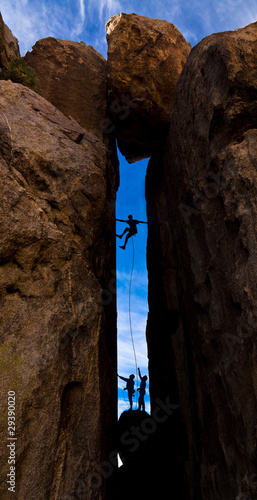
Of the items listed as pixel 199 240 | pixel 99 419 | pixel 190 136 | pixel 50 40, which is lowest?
pixel 99 419

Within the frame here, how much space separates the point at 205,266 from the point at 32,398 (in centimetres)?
360

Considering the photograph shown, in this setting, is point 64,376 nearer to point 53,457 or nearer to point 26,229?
point 53,457

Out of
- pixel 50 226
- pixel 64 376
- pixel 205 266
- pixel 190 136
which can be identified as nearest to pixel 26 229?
pixel 50 226

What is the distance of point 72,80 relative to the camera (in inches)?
341

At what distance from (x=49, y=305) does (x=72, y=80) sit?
7072 millimetres

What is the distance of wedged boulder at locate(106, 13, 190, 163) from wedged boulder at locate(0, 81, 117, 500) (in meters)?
3.44

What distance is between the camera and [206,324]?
5.63m

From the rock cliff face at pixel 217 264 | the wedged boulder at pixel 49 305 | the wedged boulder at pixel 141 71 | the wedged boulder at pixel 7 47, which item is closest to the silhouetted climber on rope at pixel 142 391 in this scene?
the rock cliff face at pixel 217 264

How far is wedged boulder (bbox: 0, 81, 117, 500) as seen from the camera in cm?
355

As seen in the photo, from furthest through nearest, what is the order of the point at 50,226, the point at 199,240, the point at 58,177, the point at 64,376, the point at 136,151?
1. the point at 136,151
2. the point at 199,240
3. the point at 58,177
4. the point at 50,226
5. the point at 64,376

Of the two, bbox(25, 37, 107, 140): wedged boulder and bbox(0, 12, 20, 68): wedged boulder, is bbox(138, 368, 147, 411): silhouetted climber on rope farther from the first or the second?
bbox(0, 12, 20, 68): wedged boulder

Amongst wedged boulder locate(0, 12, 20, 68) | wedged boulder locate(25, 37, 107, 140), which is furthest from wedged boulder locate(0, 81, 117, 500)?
wedged boulder locate(25, 37, 107, 140)

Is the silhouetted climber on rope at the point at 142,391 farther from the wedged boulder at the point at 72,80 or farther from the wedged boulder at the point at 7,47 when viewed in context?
the wedged boulder at the point at 7,47

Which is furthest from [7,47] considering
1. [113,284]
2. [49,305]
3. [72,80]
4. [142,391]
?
[142,391]
